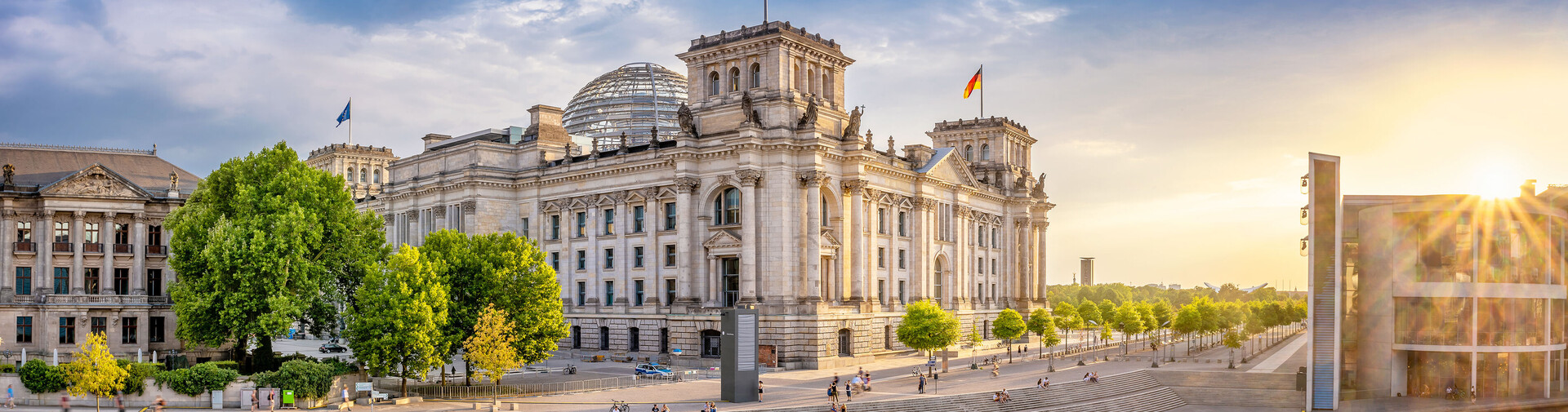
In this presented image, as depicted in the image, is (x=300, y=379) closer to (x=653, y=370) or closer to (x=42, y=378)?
(x=42, y=378)

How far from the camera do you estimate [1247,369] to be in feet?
263

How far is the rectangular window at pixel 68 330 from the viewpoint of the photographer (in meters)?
66.3

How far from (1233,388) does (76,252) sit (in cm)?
6648

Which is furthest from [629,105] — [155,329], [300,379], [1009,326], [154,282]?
[300,379]

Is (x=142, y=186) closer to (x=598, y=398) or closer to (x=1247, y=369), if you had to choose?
(x=598, y=398)

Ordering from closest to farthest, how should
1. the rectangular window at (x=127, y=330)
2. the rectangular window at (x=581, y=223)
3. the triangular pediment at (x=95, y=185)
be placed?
the triangular pediment at (x=95, y=185) < the rectangular window at (x=127, y=330) < the rectangular window at (x=581, y=223)

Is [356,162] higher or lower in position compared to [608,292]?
higher

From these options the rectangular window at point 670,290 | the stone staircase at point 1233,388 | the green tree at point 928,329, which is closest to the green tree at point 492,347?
the rectangular window at point 670,290

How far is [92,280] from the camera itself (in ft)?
223

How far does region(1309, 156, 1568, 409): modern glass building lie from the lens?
216ft

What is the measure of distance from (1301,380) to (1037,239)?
58957 millimetres

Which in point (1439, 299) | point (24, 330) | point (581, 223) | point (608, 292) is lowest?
point (24, 330)

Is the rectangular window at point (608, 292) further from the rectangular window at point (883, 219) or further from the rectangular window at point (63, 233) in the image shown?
the rectangular window at point (63, 233)

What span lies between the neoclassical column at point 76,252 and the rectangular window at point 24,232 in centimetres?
198
